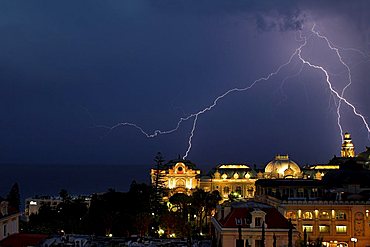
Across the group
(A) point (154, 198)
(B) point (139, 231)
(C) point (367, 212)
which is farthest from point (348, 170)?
(B) point (139, 231)

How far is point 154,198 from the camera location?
68312mm

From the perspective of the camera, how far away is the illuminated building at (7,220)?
3523 centimetres

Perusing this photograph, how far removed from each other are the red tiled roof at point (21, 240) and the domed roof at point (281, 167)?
205 feet

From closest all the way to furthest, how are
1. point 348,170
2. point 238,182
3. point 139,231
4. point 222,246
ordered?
1. point 222,246
2. point 139,231
3. point 348,170
4. point 238,182

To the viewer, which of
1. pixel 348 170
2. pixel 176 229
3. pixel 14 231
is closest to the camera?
pixel 14 231

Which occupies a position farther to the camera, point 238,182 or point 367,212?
point 238,182

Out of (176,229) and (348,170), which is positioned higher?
(348,170)

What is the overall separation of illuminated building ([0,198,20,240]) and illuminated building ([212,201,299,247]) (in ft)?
43.1

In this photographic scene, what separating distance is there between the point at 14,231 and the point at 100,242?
652 cm

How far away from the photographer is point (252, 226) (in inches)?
→ 1407

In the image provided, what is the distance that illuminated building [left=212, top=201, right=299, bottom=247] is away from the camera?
35375 mm

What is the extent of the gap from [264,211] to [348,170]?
30.2 metres

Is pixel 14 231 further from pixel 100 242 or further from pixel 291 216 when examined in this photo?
pixel 291 216

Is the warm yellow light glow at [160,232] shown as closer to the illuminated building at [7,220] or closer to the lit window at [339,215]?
the lit window at [339,215]
